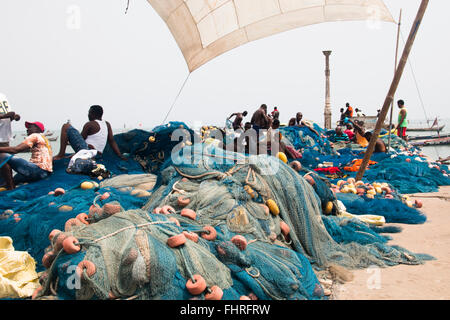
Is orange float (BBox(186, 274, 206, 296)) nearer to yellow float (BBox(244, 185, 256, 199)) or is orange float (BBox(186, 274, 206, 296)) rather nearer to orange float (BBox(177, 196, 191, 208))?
orange float (BBox(177, 196, 191, 208))

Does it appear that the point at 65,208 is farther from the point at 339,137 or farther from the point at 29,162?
the point at 339,137

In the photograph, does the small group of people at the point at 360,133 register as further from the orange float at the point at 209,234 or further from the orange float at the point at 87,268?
the orange float at the point at 87,268

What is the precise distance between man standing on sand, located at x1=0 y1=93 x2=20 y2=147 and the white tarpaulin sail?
16.7 feet

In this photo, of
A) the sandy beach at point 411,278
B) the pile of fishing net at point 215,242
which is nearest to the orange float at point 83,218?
the pile of fishing net at point 215,242

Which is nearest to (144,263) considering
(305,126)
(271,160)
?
(271,160)

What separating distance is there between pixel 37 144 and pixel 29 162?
0.98ft

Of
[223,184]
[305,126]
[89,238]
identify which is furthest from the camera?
[305,126]

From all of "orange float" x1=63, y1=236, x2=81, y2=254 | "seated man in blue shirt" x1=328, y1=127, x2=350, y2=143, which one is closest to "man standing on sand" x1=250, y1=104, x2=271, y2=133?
"orange float" x1=63, y1=236, x2=81, y2=254

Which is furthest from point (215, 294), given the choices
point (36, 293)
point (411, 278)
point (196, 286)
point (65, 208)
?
point (65, 208)

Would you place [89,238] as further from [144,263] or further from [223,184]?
[223,184]

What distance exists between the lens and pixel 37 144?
18.5ft
